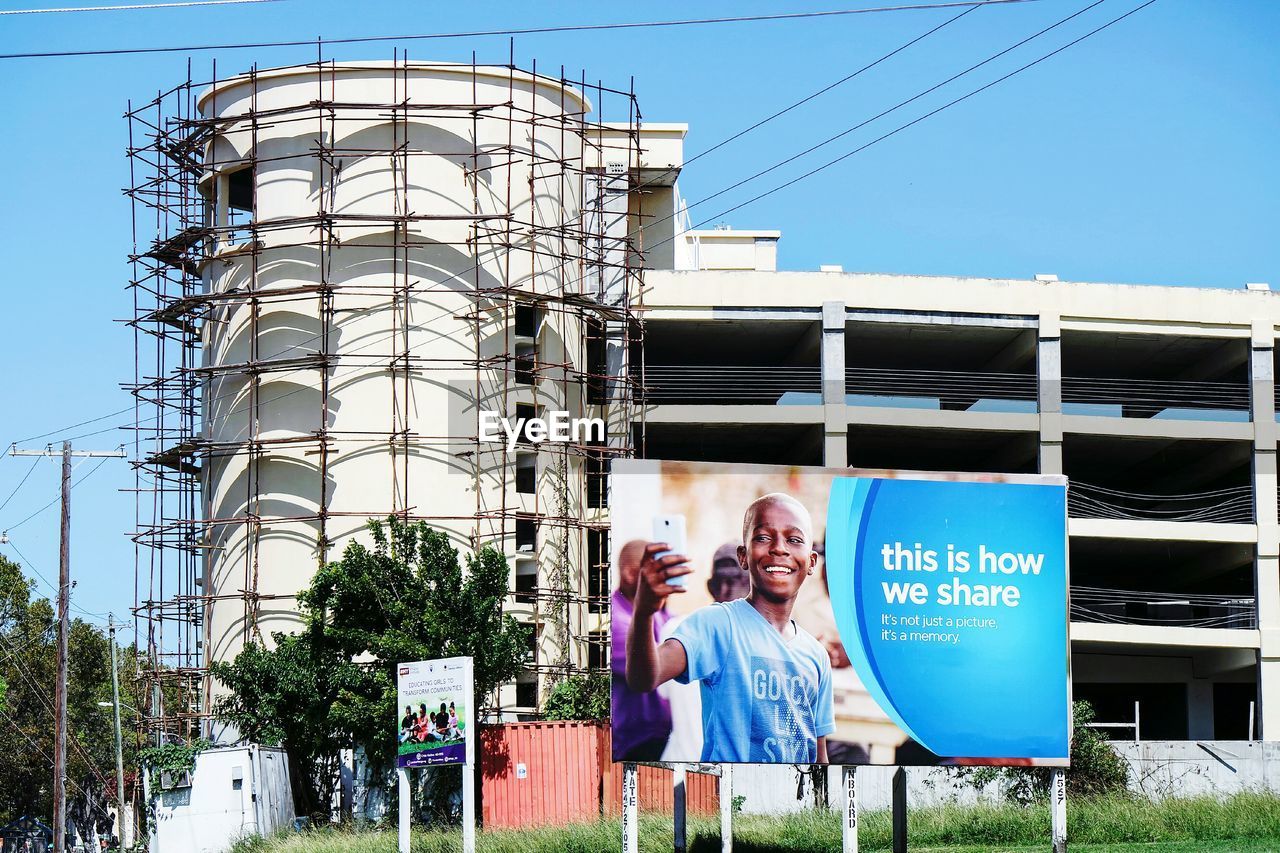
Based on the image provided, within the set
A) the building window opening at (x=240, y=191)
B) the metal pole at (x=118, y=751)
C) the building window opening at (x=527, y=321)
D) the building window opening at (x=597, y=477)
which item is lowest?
the metal pole at (x=118, y=751)

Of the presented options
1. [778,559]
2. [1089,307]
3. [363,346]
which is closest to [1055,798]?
[778,559]

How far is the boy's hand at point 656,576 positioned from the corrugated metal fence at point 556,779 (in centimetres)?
1162

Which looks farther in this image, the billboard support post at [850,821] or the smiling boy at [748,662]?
the billboard support post at [850,821]

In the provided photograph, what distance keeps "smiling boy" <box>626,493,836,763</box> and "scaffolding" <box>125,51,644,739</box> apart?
18234 mm

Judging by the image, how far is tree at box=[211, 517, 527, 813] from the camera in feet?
118

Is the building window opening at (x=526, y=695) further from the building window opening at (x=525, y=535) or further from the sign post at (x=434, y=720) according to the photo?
the sign post at (x=434, y=720)

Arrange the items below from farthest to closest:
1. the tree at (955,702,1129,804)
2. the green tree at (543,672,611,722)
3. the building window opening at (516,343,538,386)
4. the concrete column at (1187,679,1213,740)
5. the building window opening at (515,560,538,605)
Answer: the concrete column at (1187,679,1213,740), the building window opening at (516,343,538,386), the building window opening at (515,560,538,605), the green tree at (543,672,611,722), the tree at (955,702,1129,804)

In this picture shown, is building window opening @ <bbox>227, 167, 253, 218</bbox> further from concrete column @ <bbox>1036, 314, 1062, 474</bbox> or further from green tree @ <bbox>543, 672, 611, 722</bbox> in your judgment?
concrete column @ <bbox>1036, 314, 1062, 474</bbox>

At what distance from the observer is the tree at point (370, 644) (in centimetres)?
3603

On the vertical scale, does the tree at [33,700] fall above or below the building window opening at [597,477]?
below

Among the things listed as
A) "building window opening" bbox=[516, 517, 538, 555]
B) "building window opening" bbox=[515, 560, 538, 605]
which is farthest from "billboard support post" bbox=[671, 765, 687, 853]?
"building window opening" bbox=[516, 517, 538, 555]

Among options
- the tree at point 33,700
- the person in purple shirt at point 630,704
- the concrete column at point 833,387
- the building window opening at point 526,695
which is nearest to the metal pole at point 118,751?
the tree at point 33,700

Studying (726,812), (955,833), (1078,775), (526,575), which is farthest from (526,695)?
(726,812)

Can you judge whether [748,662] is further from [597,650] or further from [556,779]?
[597,650]
